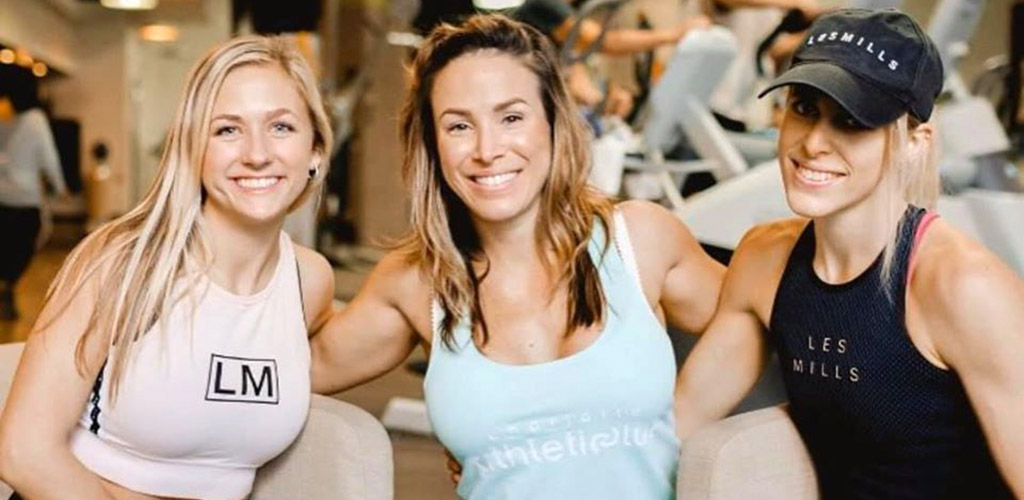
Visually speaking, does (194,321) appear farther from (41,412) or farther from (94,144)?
(94,144)

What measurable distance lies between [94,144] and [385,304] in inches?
566

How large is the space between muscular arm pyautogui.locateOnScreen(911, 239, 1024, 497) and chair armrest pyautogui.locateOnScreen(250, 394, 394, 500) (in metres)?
0.69

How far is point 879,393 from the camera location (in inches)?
54.8

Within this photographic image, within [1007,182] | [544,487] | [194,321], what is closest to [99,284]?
[194,321]

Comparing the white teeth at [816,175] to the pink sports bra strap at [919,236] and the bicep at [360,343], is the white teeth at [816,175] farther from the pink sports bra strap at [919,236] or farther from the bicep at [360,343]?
the bicep at [360,343]

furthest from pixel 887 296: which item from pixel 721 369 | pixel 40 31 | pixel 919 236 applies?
pixel 40 31

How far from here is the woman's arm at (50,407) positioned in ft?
4.79

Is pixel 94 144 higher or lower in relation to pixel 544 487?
lower

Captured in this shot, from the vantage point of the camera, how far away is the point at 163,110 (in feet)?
50.8

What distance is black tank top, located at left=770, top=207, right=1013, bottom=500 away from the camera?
1.38 meters

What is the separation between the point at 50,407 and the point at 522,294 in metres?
0.61

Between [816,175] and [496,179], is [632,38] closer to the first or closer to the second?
[496,179]

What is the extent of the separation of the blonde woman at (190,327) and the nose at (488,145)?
233mm

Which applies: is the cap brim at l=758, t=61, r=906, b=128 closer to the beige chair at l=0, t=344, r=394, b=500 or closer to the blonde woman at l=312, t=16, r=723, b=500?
the blonde woman at l=312, t=16, r=723, b=500
